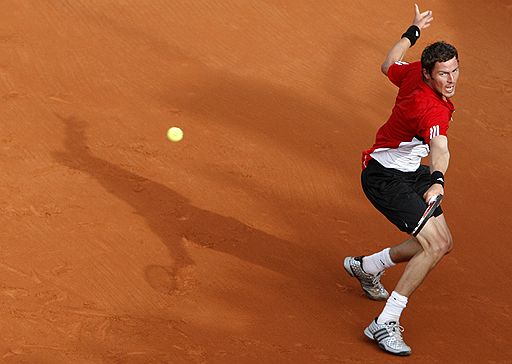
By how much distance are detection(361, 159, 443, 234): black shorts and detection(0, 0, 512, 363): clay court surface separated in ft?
3.10

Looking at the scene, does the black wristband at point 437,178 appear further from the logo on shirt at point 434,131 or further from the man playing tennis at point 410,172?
the logo on shirt at point 434,131

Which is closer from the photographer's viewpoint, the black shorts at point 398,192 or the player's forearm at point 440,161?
the player's forearm at point 440,161

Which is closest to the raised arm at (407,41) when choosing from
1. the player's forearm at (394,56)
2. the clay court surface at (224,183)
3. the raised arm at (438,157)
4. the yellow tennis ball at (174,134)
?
the player's forearm at (394,56)

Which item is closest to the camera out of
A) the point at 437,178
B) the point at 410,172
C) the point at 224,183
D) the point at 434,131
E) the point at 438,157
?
the point at 437,178

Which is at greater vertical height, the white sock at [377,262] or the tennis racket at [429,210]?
the tennis racket at [429,210]

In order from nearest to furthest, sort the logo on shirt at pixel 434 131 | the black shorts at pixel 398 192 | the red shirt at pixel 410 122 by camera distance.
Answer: the logo on shirt at pixel 434 131 < the red shirt at pixel 410 122 < the black shorts at pixel 398 192

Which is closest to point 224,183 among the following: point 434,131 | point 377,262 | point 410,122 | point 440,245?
point 377,262

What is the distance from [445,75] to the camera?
798cm

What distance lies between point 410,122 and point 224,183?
293 cm

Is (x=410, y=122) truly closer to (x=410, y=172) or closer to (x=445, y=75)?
(x=445, y=75)

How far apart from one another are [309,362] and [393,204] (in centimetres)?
140

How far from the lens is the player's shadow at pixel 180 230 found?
921 centimetres

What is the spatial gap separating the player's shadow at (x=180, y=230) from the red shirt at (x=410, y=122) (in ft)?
4.34

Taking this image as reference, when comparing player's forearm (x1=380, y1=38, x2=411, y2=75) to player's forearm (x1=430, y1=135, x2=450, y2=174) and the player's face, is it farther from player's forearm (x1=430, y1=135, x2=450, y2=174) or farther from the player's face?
player's forearm (x1=430, y1=135, x2=450, y2=174)
